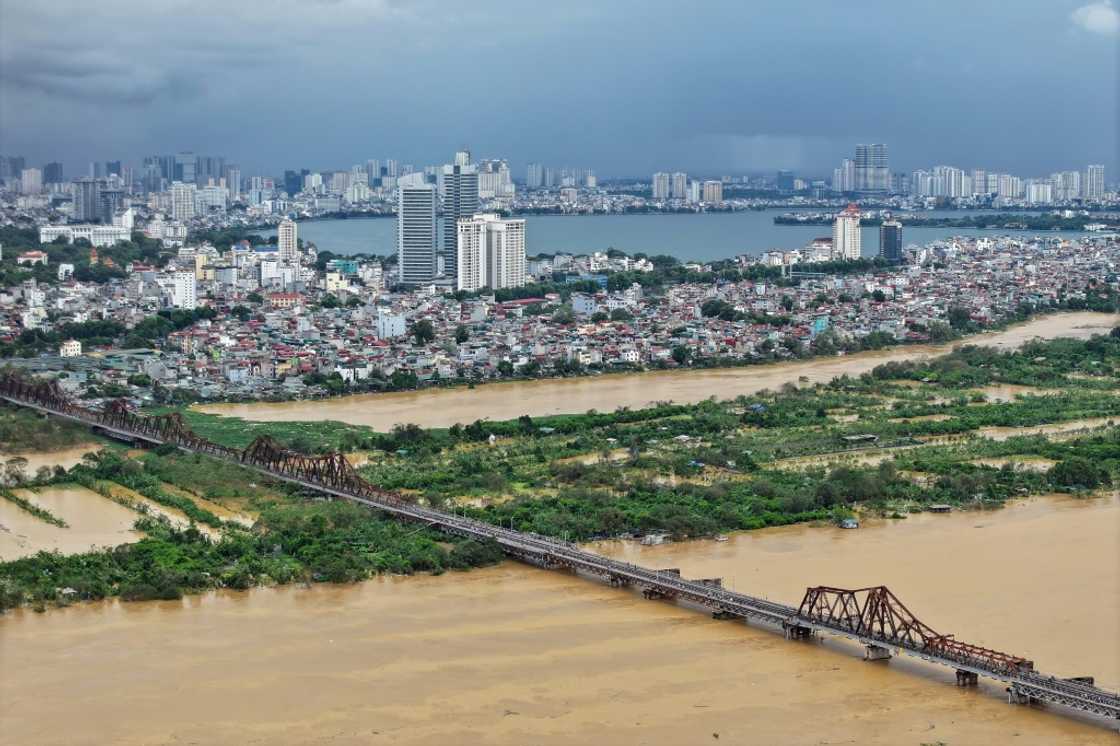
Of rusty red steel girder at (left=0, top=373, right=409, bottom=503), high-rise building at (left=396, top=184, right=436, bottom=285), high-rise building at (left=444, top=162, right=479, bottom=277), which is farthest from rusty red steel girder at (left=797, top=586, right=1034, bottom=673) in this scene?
high-rise building at (left=444, top=162, right=479, bottom=277)

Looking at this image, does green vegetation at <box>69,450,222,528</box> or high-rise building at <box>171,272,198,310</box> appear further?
high-rise building at <box>171,272,198,310</box>

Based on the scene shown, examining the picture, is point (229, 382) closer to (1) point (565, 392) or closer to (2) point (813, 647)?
(1) point (565, 392)

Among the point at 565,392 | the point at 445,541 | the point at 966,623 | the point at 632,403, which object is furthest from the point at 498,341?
the point at 966,623

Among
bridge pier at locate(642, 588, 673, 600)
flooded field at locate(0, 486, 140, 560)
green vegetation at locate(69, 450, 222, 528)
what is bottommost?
bridge pier at locate(642, 588, 673, 600)

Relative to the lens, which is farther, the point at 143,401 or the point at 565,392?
the point at 565,392

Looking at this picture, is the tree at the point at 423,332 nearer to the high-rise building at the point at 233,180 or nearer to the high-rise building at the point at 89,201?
the high-rise building at the point at 89,201

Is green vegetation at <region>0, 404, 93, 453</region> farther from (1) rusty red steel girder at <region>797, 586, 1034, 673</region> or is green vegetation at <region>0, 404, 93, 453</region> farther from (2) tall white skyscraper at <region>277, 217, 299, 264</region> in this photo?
(2) tall white skyscraper at <region>277, 217, 299, 264</region>

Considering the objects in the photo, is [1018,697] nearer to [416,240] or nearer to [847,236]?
[416,240]
